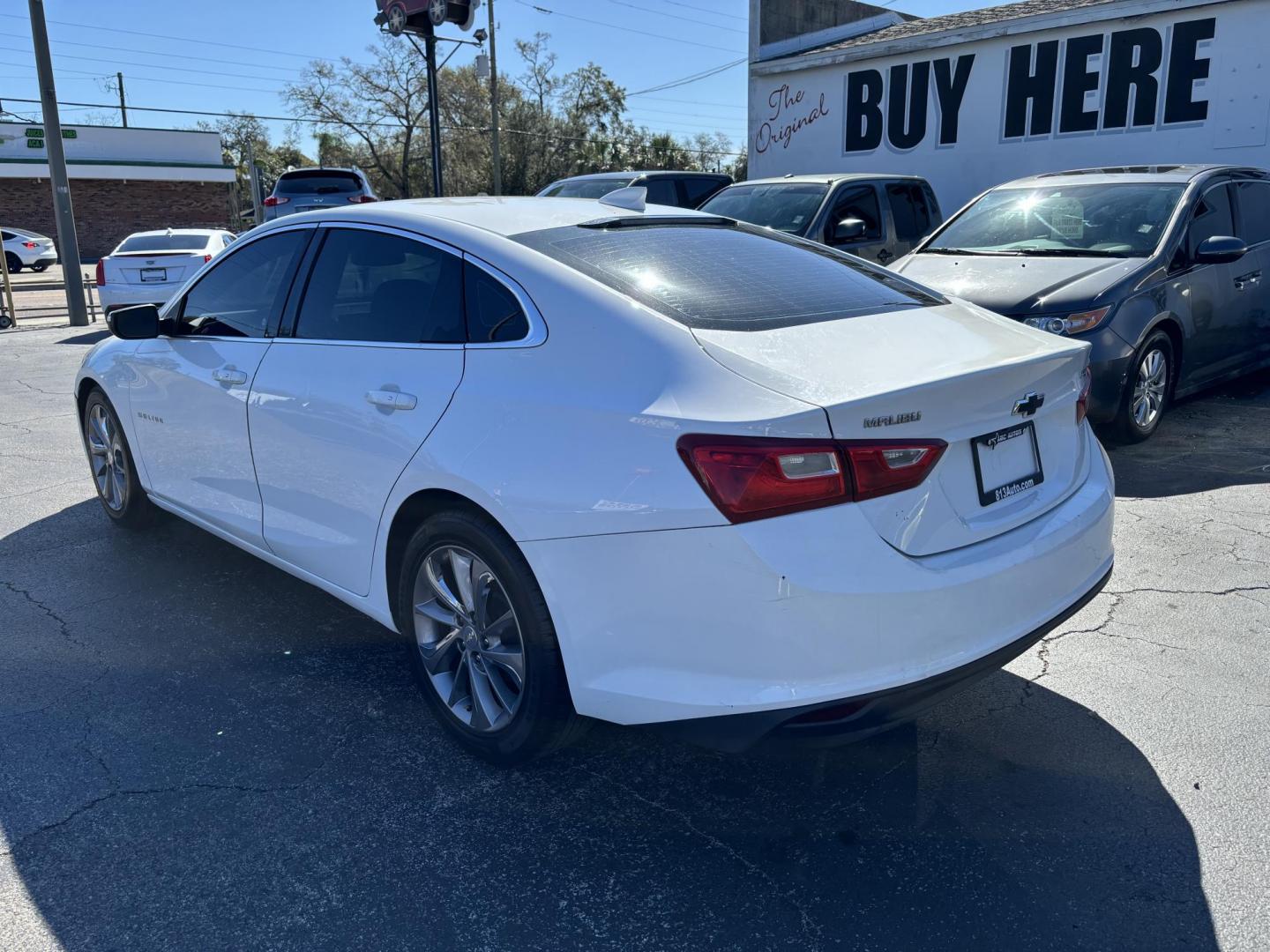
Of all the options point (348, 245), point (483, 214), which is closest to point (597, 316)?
point (483, 214)

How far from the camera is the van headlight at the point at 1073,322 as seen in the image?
20.0ft

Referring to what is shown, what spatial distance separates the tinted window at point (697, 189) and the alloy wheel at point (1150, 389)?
7373 mm

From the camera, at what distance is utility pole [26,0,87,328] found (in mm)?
15539

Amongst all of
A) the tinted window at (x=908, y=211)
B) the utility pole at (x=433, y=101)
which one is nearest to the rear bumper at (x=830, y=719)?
the tinted window at (x=908, y=211)

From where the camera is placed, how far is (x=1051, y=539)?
111 inches

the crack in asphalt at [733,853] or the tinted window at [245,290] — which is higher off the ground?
the tinted window at [245,290]

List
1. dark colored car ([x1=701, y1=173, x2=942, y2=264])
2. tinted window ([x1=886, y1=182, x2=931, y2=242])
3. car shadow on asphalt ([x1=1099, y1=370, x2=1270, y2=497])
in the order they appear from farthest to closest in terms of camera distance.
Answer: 1. tinted window ([x1=886, y1=182, x2=931, y2=242])
2. dark colored car ([x1=701, y1=173, x2=942, y2=264])
3. car shadow on asphalt ([x1=1099, y1=370, x2=1270, y2=497])

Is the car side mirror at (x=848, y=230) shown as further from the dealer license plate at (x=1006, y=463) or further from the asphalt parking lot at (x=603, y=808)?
the dealer license plate at (x=1006, y=463)

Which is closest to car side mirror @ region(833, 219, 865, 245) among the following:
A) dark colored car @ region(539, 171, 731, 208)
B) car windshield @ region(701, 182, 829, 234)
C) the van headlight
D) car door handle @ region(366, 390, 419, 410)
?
car windshield @ region(701, 182, 829, 234)

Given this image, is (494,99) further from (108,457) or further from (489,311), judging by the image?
(489,311)

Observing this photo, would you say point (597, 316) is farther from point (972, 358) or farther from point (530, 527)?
point (972, 358)

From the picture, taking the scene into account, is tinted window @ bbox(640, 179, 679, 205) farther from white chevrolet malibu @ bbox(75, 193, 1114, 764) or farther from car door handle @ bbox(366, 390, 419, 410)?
car door handle @ bbox(366, 390, 419, 410)

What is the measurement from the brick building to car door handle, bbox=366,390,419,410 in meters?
39.3

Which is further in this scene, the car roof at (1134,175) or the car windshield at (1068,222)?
the car roof at (1134,175)
